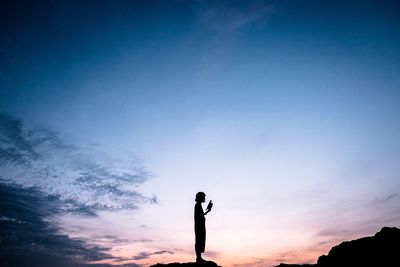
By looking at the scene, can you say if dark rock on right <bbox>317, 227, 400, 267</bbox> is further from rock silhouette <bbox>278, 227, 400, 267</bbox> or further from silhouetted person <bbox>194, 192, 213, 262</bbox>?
silhouetted person <bbox>194, 192, 213, 262</bbox>

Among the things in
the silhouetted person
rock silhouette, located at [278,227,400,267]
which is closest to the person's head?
the silhouetted person

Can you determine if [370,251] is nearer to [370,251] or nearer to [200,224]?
[370,251]

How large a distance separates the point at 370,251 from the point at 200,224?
7256mm

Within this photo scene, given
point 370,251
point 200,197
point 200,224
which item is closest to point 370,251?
point 370,251

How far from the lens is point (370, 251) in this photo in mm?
11250

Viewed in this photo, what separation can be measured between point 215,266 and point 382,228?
741 cm

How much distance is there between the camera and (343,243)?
12.8m

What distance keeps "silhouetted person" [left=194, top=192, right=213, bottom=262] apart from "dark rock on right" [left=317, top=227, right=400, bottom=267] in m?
5.50

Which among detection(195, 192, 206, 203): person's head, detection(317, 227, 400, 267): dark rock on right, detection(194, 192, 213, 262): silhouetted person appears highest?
detection(195, 192, 206, 203): person's head

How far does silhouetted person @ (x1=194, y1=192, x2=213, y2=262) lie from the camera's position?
14078mm

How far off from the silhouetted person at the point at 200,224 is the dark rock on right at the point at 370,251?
217 inches

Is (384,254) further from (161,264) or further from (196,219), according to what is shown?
(161,264)

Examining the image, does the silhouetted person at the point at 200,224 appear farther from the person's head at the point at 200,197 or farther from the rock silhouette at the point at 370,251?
the rock silhouette at the point at 370,251

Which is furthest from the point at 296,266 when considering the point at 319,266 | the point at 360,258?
the point at 360,258
